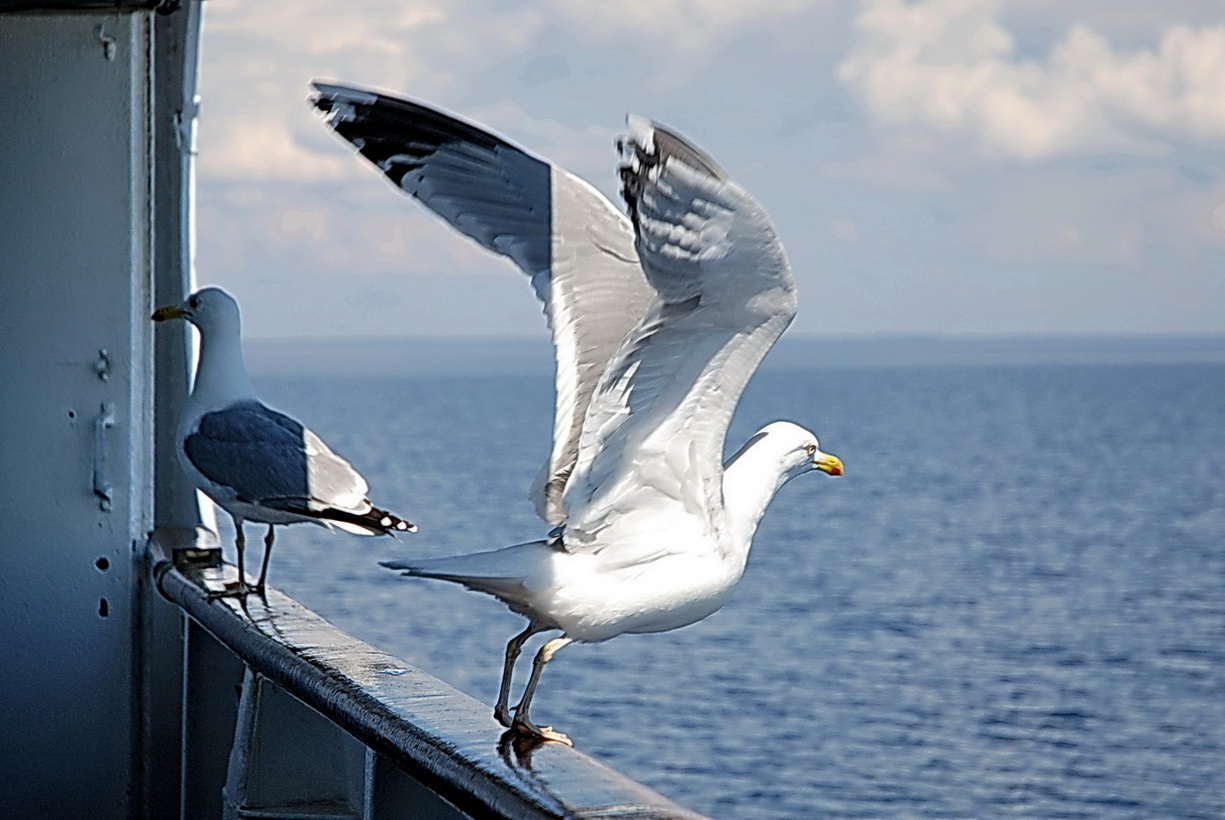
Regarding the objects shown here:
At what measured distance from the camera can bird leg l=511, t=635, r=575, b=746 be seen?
1913 millimetres

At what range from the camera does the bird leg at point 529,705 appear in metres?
1.91

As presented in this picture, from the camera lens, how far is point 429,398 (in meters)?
108

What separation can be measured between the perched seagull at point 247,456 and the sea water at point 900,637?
33 centimetres

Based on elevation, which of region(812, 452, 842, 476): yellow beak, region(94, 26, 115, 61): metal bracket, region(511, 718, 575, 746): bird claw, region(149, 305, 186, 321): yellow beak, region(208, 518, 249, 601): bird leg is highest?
region(94, 26, 115, 61): metal bracket

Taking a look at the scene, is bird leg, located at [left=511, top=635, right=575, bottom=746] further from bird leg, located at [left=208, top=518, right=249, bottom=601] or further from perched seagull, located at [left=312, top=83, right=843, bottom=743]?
bird leg, located at [left=208, top=518, right=249, bottom=601]

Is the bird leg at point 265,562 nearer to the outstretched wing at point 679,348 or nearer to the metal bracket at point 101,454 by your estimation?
the metal bracket at point 101,454

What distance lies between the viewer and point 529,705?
2.01 metres

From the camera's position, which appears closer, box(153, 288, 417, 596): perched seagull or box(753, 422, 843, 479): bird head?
box(753, 422, 843, 479): bird head

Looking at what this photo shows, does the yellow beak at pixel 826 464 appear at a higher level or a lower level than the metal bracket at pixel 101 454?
lower

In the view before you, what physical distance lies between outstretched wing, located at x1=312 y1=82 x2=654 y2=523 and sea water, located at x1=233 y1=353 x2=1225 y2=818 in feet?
3.64

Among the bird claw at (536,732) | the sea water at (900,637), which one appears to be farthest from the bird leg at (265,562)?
the bird claw at (536,732)

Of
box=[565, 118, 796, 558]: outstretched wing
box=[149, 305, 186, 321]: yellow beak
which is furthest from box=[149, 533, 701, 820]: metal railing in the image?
box=[149, 305, 186, 321]: yellow beak

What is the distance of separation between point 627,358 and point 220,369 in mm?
1881

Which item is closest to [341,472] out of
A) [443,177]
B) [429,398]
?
[443,177]
